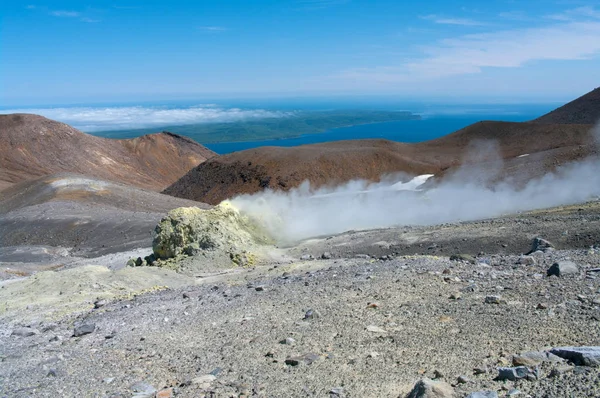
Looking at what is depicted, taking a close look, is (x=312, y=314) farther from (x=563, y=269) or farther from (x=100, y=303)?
(x=100, y=303)

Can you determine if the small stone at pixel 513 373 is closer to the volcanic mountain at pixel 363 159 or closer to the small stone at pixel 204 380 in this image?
the small stone at pixel 204 380

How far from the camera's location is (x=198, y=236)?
17.0 m

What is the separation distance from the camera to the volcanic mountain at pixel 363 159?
47.3m

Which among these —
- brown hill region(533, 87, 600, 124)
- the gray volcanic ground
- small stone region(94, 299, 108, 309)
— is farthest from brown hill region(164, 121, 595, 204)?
small stone region(94, 299, 108, 309)

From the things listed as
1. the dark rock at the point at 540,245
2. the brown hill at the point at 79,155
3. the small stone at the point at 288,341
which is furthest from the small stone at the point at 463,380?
the brown hill at the point at 79,155

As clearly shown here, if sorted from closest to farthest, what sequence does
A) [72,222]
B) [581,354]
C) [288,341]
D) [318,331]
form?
[581,354], [288,341], [318,331], [72,222]

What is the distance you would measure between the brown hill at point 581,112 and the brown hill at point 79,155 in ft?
176

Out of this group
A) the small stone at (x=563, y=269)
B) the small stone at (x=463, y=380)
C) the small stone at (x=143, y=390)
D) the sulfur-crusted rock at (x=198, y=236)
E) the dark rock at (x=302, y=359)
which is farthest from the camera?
the sulfur-crusted rock at (x=198, y=236)

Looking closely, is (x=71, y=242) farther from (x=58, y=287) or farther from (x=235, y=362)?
(x=235, y=362)

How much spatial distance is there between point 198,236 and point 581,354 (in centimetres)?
1311

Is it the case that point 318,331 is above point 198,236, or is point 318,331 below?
above

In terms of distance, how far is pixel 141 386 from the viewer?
6.50 metres

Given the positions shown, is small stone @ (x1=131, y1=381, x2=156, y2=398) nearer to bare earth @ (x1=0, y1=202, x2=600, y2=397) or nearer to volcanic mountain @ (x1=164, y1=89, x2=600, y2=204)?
bare earth @ (x1=0, y1=202, x2=600, y2=397)

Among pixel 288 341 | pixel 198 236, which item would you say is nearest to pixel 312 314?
pixel 288 341
